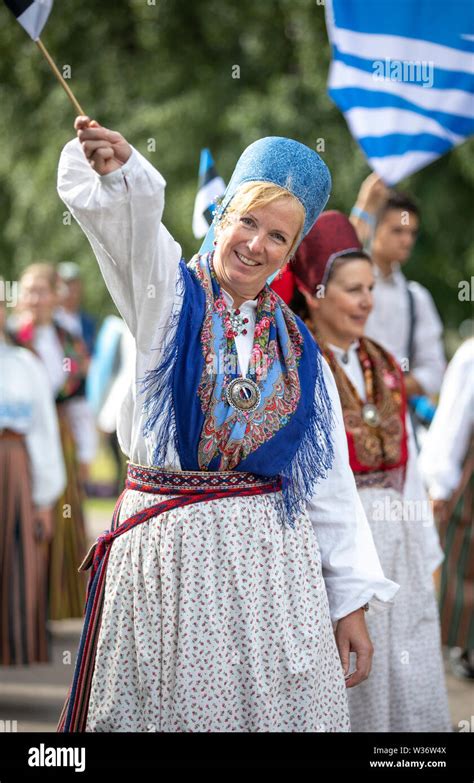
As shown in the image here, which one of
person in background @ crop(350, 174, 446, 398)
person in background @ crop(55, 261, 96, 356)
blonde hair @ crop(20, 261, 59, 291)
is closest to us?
person in background @ crop(350, 174, 446, 398)

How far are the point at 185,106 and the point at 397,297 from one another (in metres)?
7.22

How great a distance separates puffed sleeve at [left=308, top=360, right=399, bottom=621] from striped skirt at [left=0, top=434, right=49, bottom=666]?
3525mm

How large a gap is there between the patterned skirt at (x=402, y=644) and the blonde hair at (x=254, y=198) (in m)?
1.50

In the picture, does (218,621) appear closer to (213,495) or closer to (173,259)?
(213,495)

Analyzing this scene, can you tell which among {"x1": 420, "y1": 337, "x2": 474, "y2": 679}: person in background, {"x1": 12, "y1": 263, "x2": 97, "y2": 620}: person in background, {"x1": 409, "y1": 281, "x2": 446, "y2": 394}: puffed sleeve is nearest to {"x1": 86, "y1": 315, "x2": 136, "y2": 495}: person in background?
A: {"x1": 12, "y1": 263, "x2": 97, "y2": 620}: person in background

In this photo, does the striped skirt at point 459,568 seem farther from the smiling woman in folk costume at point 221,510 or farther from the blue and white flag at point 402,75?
the smiling woman in folk costume at point 221,510

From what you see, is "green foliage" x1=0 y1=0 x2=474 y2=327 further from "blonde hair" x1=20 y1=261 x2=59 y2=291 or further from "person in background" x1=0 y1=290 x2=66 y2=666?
"person in background" x1=0 y1=290 x2=66 y2=666

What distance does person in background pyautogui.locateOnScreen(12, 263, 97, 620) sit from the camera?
7.41 m

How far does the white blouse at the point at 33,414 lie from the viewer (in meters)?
6.43

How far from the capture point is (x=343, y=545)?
3.21 metres

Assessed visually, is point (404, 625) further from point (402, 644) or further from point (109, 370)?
point (109, 370)

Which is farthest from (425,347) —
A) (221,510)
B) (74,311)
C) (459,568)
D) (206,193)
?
(74,311)

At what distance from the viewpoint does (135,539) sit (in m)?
3.04
